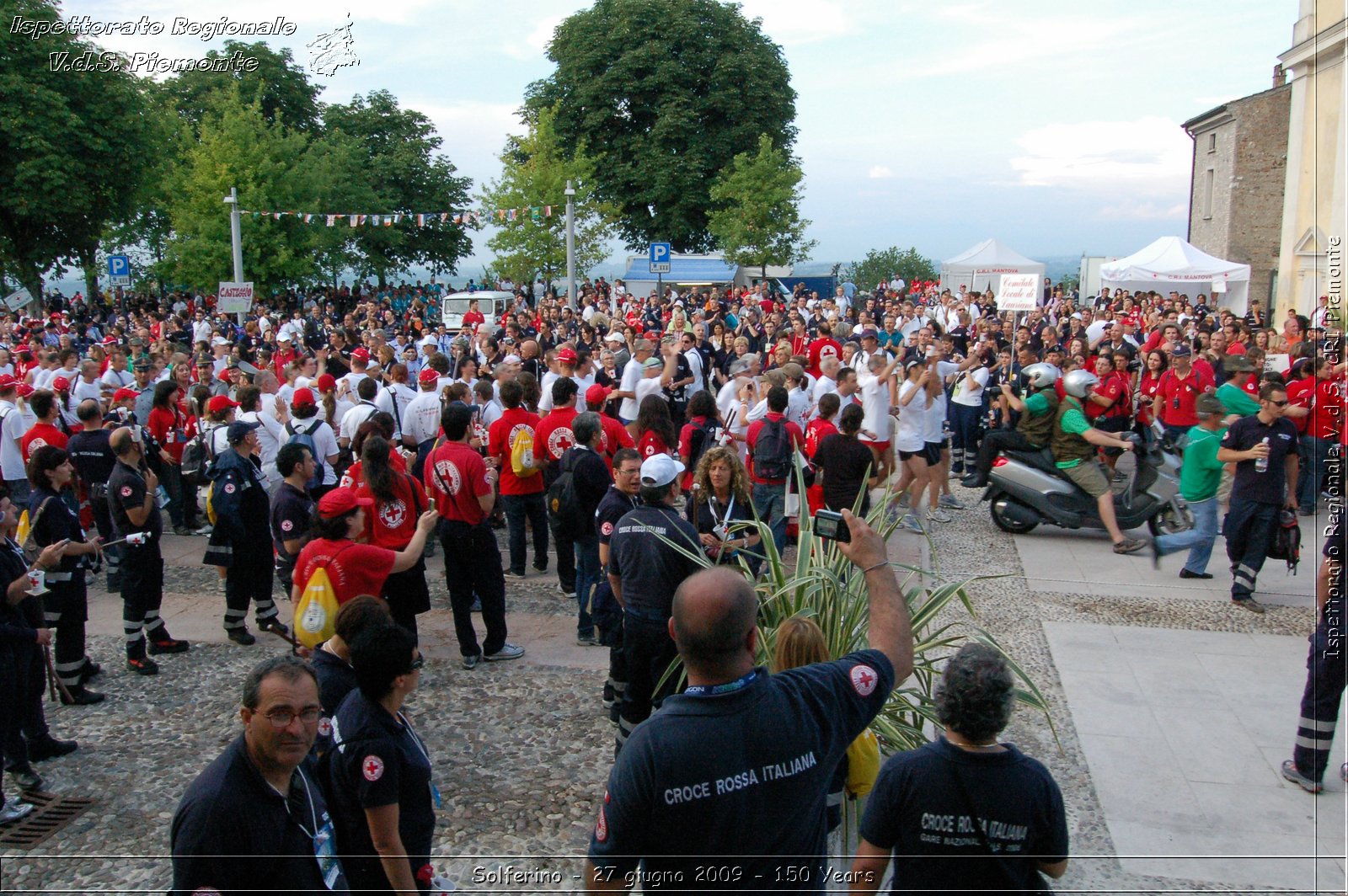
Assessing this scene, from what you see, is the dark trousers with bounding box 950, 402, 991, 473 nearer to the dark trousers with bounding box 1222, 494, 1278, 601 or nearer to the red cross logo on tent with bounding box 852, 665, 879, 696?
the dark trousers with bounding box 1222, 494, 1278, 601

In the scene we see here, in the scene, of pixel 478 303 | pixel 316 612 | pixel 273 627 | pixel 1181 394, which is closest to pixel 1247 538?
pixel 1181 394

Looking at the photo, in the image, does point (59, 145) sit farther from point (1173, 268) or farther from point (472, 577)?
point (1173, 268)

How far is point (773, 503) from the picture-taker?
25.8 feet

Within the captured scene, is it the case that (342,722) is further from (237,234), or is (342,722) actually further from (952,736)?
(237,234)

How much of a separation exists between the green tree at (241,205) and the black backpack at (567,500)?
26.0 meters

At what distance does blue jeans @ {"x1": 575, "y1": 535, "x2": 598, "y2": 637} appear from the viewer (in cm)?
674

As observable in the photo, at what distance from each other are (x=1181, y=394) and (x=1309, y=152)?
573 inches

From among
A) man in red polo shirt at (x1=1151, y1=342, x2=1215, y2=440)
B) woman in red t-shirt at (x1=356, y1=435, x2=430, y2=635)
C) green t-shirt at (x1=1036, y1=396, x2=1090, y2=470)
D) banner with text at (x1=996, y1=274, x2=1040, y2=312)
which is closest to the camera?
woman in red t-shirt at (x1=356, y1=435, x2=430, y2=635)

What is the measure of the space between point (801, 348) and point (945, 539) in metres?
5.28

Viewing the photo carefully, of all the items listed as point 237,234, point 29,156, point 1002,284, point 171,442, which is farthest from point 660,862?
point 29,156

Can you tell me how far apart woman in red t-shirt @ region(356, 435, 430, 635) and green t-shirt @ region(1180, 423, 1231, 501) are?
634cm

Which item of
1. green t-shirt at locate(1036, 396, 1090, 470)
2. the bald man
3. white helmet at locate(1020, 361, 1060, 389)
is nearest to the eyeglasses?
the bald man

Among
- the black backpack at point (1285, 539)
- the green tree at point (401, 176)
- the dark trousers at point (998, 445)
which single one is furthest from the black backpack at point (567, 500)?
the green tree at point (401, 176)

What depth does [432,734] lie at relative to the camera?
5578mm
